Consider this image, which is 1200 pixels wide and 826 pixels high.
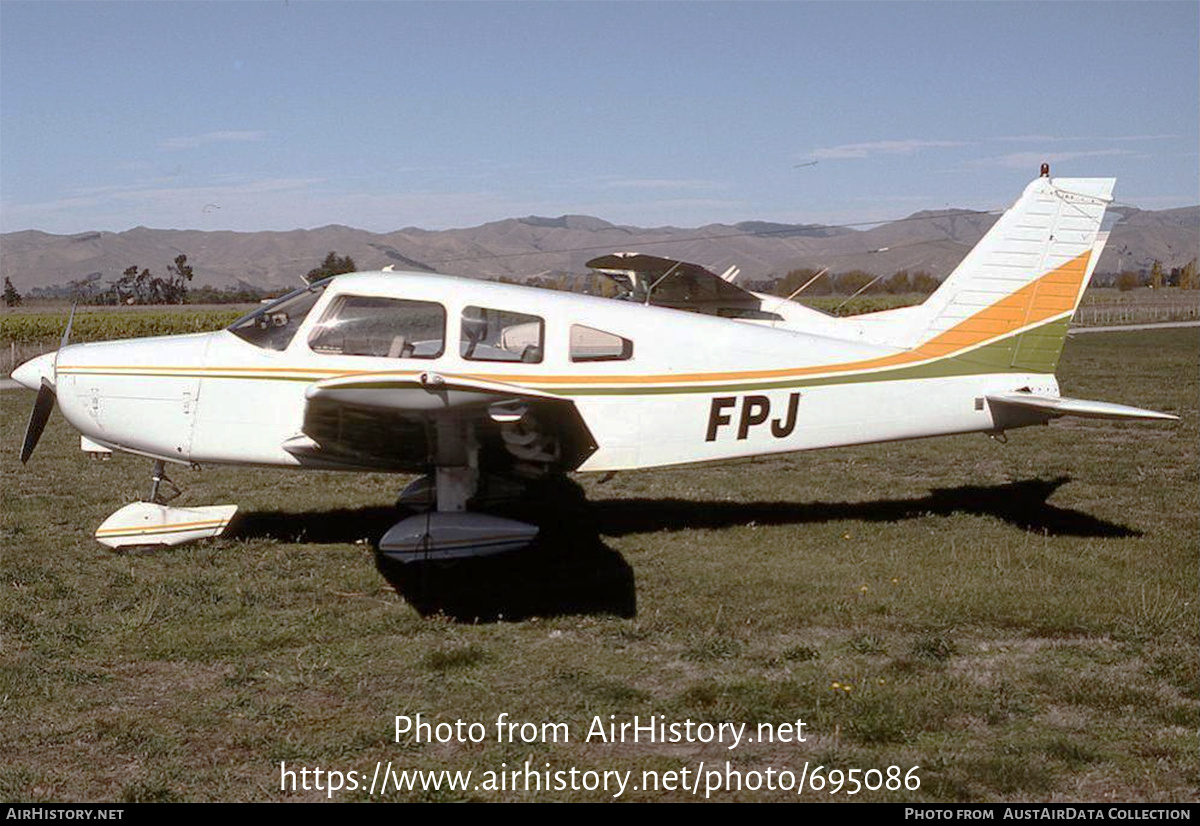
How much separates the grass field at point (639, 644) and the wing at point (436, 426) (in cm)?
80

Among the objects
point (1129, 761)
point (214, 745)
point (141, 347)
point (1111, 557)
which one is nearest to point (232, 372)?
point (141, 347)

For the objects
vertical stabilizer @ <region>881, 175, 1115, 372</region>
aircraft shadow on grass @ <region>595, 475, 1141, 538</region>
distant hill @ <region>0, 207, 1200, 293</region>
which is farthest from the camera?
distant hill @ <region>0, 207, 1200, 293</region>

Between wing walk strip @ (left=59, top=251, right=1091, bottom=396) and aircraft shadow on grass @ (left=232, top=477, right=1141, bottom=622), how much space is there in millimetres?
1327

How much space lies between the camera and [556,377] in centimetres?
731

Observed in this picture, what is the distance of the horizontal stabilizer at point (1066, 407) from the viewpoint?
24.4ft

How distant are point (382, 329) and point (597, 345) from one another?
1528 millimetres

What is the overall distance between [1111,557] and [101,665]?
6.77 m

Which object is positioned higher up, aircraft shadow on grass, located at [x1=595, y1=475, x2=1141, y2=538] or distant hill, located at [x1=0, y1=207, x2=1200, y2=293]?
distant hill, located at [x1=0, y1=207, x2=1200, y2=293]

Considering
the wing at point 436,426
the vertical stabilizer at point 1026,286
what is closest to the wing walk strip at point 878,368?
the vertical stabilizer at point 1026,286

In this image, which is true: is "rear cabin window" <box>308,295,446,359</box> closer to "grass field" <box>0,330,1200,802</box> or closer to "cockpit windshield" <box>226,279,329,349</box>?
"cockpit windshield" <box>226,279,329,349</box>

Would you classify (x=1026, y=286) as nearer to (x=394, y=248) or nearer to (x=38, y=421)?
(x=38, y=421)

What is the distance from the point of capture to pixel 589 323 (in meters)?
7.38

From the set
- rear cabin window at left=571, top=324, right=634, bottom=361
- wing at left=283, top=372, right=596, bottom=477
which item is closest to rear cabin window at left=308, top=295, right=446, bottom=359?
wing at left=283, top=372, right=596, bottom=477

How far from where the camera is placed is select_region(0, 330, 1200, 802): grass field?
4.52m
